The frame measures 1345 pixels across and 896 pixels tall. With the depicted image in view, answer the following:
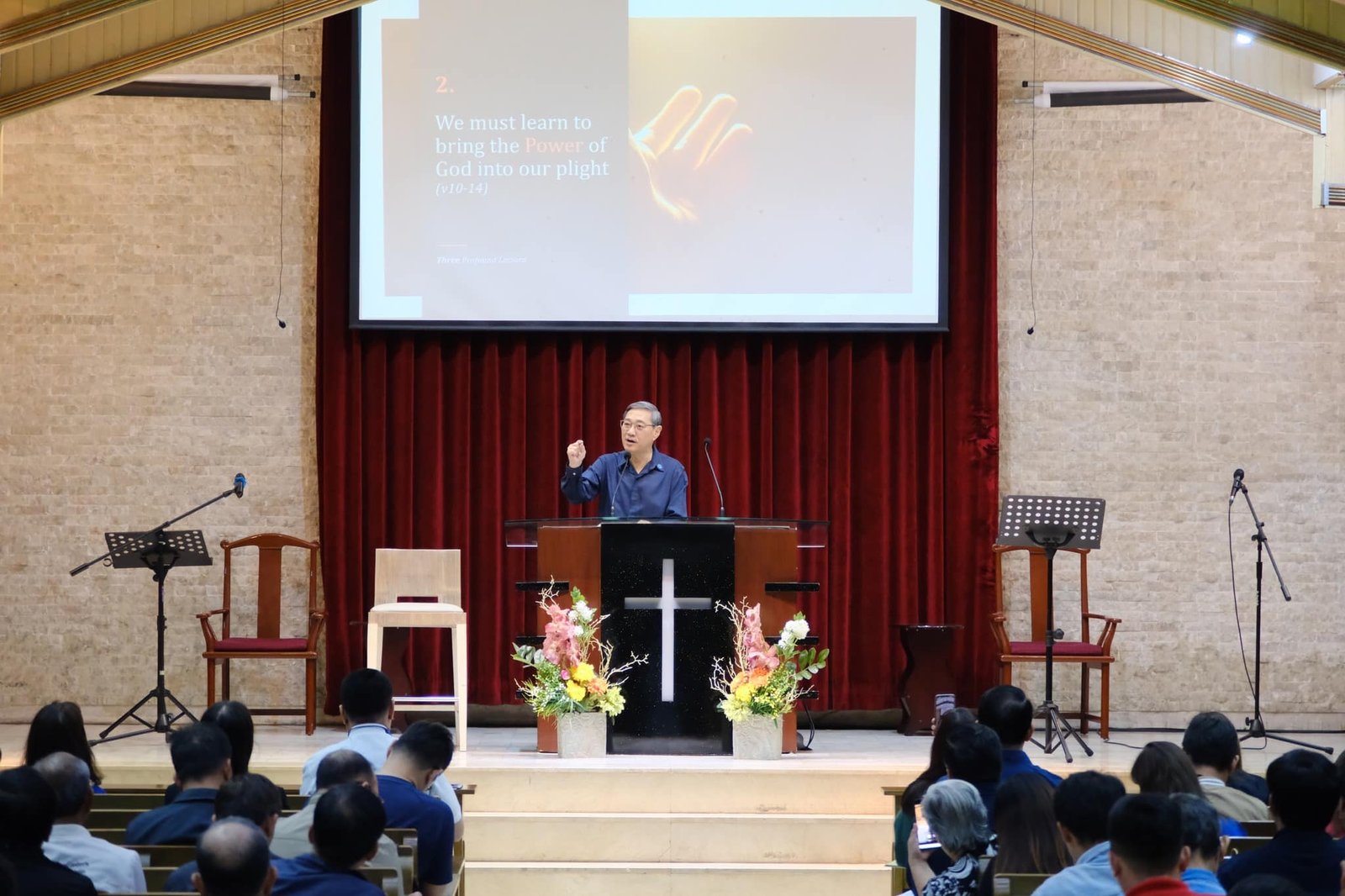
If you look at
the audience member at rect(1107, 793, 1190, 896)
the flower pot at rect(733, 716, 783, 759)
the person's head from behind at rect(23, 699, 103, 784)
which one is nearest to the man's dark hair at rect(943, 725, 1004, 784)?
the audience member at rect(1107, 793, 1190, 896)

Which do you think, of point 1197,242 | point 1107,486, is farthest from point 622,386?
point 1197,242

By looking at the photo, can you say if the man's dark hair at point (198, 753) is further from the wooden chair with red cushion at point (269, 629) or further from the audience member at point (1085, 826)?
the wooden chair with red cushion at point (269, 629)

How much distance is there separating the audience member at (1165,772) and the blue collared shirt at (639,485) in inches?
163

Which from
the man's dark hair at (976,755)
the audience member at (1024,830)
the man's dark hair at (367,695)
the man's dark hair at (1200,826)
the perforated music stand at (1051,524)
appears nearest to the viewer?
the man's dark hair at (1200,826)

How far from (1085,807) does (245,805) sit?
1846mm

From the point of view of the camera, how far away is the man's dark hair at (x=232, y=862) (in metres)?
2.92

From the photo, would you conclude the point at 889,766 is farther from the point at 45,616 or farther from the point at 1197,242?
the point at 45,616

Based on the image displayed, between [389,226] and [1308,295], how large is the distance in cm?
547

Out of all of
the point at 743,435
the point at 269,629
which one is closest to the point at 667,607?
the point at 743,435

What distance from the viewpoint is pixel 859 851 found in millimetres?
6891

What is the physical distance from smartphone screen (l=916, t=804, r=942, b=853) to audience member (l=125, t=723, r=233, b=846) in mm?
1785

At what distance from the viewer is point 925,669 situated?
29.6ft

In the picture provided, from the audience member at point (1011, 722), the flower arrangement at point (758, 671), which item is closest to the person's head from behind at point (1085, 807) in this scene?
the audience member at point (1011, 722)

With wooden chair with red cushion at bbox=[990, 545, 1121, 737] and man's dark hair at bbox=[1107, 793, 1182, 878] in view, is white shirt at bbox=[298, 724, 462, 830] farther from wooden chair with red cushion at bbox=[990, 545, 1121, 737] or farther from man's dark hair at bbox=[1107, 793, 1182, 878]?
wooden chair with red cushion at bbox=[990, 545, 1121, 737]
